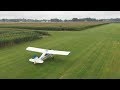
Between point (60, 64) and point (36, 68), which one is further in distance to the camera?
point (60, 64)

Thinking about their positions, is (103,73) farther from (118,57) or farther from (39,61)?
(118,57)

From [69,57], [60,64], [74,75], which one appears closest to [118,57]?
[69,57]

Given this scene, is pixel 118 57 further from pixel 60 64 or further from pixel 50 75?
pixel 50 75

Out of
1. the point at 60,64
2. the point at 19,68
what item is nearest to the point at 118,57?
the point at 60,64
